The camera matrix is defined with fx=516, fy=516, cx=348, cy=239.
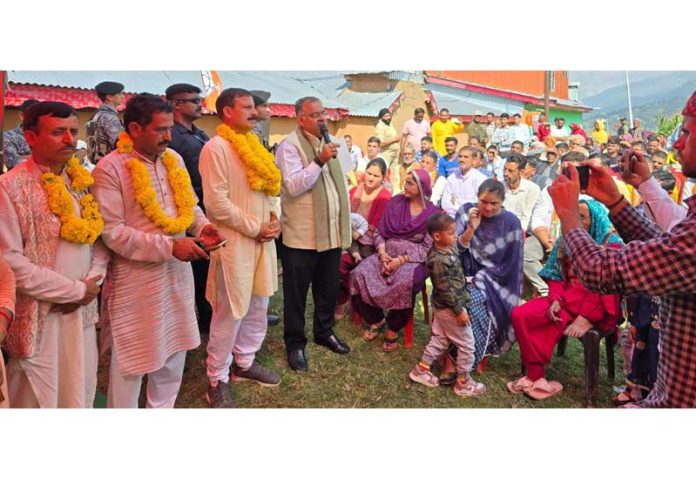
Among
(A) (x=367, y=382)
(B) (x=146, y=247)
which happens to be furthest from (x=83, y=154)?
(A) (x=367, y=382)

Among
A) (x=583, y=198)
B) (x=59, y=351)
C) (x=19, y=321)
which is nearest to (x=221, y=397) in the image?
(x=59, y=351)

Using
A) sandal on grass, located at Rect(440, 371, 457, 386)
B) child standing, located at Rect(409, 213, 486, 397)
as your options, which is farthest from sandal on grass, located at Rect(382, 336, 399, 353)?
sandal on grass, located at Rect(440, 371, 457, 386)

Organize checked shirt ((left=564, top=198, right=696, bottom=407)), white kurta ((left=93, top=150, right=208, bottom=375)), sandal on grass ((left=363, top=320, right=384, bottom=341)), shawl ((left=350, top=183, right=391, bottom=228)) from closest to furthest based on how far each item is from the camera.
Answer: checked shirt ((left=564, top=198, right=696, bottom=407)), white kurta ((left=93, top=150, right=208, bottom=375)), sandal on grass ((left=363, top=320, right=384, bottom=341)), shawl ((left=350, top=183, right=391, bottom=228))

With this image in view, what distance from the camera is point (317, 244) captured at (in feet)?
10.1

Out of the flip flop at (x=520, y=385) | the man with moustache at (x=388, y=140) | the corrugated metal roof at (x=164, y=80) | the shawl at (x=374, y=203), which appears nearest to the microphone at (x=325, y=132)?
the corrugated metal roof at (x=164, y=80)

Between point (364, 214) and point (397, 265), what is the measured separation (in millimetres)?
607

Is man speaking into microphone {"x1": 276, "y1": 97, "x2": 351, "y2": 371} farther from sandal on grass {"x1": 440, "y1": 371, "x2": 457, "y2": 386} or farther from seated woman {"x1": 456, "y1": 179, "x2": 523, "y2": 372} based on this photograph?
seated woman {"x1": 456, "y1": 179, "x2": 523, "y2": 372}

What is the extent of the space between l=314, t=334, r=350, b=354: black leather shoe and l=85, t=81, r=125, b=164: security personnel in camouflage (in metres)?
1.53

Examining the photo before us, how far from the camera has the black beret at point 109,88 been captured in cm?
234

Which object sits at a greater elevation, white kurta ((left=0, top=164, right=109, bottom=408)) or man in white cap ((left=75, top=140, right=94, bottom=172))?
man in white cap ((left=75, top=140, right=94, bottom=172))

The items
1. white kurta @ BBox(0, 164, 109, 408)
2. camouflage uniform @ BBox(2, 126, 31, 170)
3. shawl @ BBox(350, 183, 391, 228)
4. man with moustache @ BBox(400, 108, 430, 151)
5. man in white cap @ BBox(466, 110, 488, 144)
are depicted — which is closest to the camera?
white kurta @ BBox(0, 164, 109, 408)

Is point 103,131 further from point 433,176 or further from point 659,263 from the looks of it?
Result: point 659,263

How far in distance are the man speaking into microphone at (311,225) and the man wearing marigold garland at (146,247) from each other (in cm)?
68

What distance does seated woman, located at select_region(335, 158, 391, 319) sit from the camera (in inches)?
142
